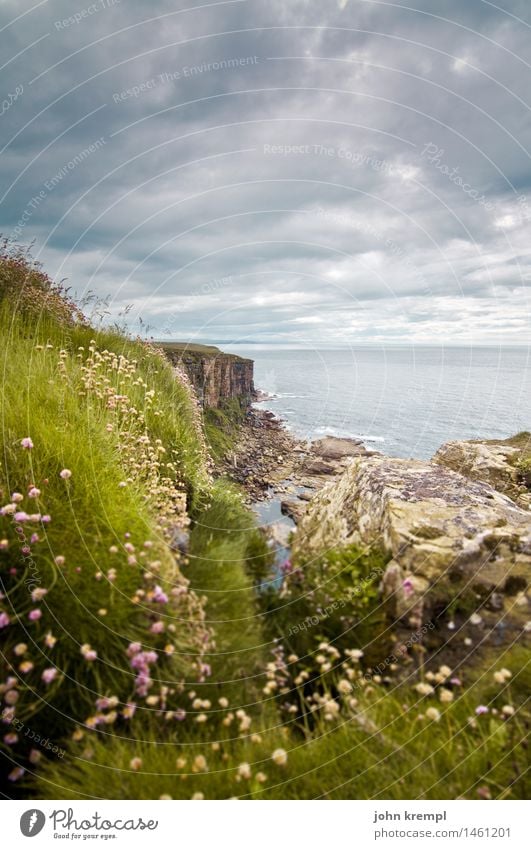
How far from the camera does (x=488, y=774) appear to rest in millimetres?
2324

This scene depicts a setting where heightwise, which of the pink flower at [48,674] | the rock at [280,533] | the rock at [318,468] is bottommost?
the rock at [318,468]

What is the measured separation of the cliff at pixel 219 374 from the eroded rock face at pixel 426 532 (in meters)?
43.2

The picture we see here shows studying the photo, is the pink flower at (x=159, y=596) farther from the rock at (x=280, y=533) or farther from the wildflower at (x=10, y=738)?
the rock at (x=280, y=533)

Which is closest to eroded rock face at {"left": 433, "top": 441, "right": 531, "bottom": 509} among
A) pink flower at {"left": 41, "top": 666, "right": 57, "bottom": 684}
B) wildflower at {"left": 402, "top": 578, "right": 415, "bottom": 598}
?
wildflower at {"left": 402, "top": 578, "right": 415, "bottom": 598}

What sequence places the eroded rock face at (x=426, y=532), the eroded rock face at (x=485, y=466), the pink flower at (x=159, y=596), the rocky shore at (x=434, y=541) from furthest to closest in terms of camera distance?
the eroded rock face at (x=485, y=466) → the eroded rock face at (x=426, y=532) → the rocky shore at (x=434, y=541) → the pink flower at (x=159, y=596)

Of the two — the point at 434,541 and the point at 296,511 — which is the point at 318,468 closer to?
the point at 296,511

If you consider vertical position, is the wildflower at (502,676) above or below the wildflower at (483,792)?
above

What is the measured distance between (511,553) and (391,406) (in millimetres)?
68625

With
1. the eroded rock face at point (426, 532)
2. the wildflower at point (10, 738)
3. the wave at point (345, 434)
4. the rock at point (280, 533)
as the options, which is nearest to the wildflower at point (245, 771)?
the wildflower at point (10, 738)

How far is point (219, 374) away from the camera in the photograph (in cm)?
6988

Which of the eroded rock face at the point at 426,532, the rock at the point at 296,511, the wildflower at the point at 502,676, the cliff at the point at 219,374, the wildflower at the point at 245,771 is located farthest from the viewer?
the cliff at the point at 219,374

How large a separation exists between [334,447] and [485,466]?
41.7m

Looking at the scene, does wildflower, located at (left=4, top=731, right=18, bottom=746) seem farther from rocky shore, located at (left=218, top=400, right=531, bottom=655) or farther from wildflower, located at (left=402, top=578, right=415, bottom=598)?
wildflower, located at (left=402, top=578, right=415, bottom=598)

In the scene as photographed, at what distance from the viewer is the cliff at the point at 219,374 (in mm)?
56438
